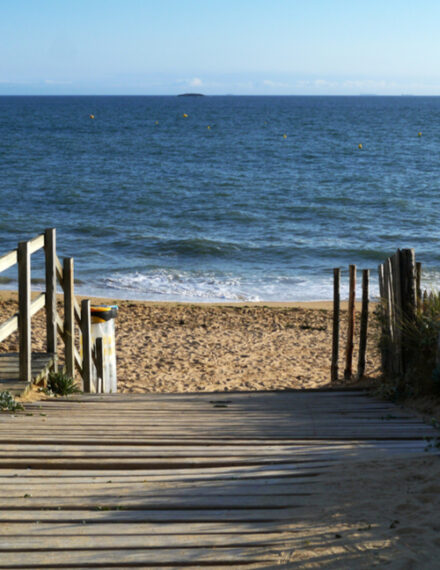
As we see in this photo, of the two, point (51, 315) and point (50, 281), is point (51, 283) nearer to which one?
point (50, 281)

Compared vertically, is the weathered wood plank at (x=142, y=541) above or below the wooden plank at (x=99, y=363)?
above

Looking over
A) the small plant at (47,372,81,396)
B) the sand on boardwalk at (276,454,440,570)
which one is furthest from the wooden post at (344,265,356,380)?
the sand on boardwalk at (276,454,440,570)

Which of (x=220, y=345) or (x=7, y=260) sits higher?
(x=7, y=260)

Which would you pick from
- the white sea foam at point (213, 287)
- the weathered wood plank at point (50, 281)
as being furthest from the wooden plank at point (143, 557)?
the white sea foam at point (213, 287)

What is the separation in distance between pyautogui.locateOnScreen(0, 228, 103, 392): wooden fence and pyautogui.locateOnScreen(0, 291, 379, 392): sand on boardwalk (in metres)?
2.03

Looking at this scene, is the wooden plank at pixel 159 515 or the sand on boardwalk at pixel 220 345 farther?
the sand on boardwalk at pixel 220 345

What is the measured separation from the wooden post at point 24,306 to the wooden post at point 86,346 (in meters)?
1.69

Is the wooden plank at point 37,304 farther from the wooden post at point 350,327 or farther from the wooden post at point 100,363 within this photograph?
the wooden post at point 350,327

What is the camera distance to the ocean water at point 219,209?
65.8 feet

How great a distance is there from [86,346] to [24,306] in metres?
2.05

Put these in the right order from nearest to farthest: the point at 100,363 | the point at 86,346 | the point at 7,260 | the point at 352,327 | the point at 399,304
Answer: the point at 7,260
the point at 399,304
the point at 86,346
the point at 100,363
the point at 352,327

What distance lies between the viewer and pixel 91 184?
1479 inches

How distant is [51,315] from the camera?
7.07 metres

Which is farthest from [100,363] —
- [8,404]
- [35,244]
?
[8,404]
